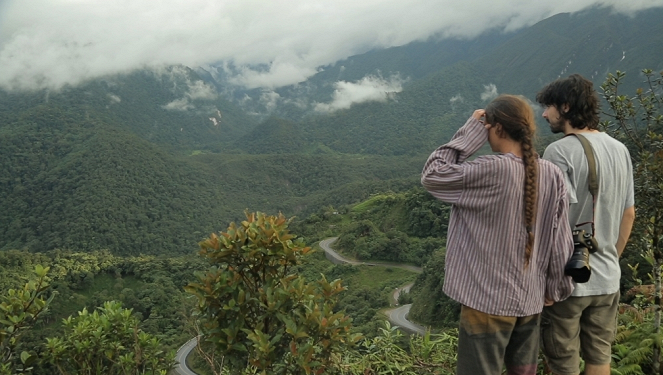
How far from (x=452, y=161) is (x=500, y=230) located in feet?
1.18

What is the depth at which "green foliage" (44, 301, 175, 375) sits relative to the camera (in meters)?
2.51

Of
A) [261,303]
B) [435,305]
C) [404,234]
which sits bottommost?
[404,234]

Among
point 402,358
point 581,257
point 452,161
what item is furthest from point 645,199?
point 402,358

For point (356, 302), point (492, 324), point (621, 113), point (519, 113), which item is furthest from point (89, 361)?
point (356, 302)

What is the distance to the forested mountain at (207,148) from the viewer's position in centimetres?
7075

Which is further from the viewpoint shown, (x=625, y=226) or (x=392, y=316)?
(x=392, y=316)

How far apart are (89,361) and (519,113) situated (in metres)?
2.70

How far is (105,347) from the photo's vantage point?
102 inches

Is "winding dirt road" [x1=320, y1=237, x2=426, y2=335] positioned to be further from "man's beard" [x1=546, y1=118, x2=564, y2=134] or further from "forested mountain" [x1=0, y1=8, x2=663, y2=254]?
"forested mountain" [x1=0, y1=8, x2=663, y2=254]

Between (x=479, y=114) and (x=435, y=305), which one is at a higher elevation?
(x=479, y=114)

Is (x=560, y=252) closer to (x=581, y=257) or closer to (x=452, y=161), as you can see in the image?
(x=581, y=257)

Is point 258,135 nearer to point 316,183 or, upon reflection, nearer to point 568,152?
point 316,183

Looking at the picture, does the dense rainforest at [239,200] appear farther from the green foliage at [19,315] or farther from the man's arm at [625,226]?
the man's arm at [625,226]

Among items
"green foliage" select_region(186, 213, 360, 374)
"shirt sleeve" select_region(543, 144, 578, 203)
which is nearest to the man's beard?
"shirt sleeve" select_region(543, 144, 578, 203)
